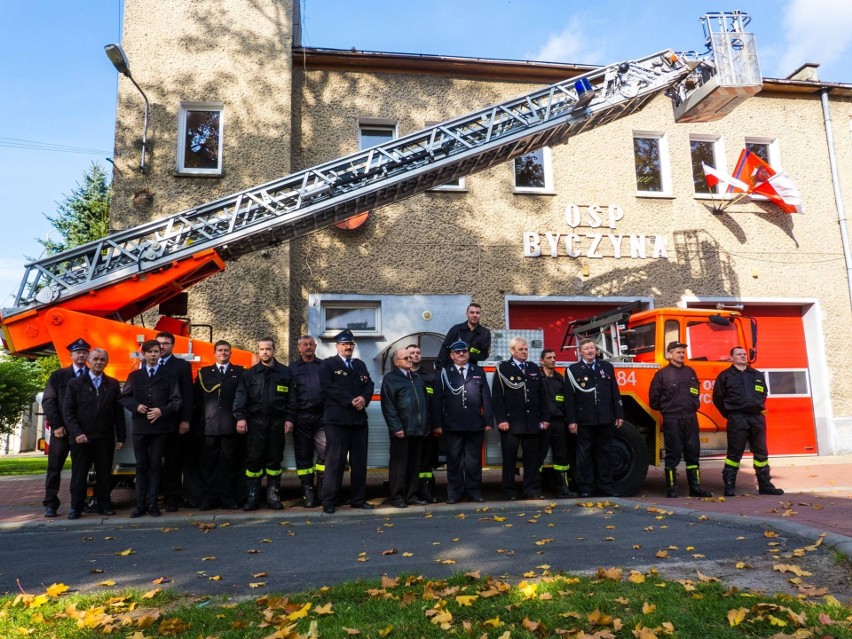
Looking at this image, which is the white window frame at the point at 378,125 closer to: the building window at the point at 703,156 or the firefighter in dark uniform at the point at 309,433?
the building window at the point at 703,156

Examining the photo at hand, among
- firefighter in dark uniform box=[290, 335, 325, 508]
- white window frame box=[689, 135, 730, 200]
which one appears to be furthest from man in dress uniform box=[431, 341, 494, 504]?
white window frame box=[689, 135, 730, 200]

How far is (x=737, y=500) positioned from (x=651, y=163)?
9.05 m

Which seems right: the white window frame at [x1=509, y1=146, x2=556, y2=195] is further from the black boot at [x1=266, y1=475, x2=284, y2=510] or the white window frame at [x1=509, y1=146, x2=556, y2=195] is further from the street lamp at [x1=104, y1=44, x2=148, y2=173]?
the black boot at [x1=266, y1=475, x2=284, y2=510]

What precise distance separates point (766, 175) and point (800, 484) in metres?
7.66

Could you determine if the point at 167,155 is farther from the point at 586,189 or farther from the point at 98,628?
the point at 98,628

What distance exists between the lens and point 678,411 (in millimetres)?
8281

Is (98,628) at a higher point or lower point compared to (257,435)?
lower

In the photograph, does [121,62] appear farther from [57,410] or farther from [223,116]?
[57,410]

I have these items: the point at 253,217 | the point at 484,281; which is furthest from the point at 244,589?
the point at 484,281

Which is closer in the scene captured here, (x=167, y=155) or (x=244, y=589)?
(x=244, y=589)

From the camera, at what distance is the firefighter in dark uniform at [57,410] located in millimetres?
7523

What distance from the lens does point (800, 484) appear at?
960 centimetres

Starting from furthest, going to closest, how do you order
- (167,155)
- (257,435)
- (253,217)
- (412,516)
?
(167,155) → (253,217) → (257,435) → (412,516)

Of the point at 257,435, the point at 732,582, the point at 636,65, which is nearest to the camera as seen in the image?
the point at 732,582
